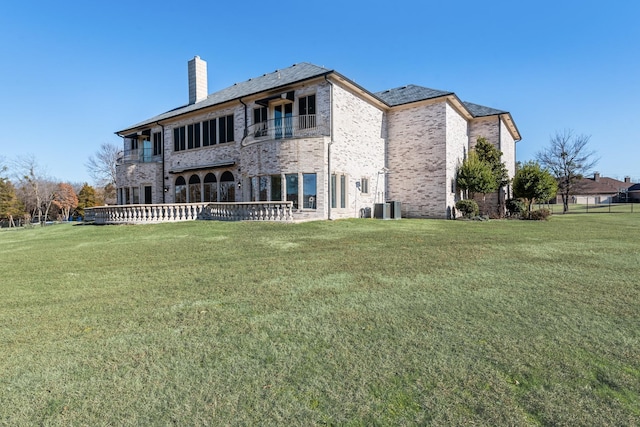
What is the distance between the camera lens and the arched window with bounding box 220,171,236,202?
2067cm

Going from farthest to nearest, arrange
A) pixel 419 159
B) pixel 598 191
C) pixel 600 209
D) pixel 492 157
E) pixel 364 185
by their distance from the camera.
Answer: pixel 598 191
pixel 600 209
pixel 492 157
pixel 419 159
pixel 364 185

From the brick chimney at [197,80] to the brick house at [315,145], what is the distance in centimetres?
8

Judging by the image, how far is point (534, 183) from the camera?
20594 millimetres

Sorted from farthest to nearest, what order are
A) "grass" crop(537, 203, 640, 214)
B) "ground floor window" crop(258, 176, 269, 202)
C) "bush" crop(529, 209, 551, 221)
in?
"grass" crop(537, 203, 640, 214) → "bush" crop(529, 209, 551, 221) → "ground floor window" crop(258, 176, 269, 202)

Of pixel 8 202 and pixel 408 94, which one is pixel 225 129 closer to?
pixel 408 94

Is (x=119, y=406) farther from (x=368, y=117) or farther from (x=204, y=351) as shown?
(x=368, y=117)

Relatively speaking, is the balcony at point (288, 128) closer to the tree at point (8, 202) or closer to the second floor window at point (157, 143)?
the second floor window at point (157, 143)

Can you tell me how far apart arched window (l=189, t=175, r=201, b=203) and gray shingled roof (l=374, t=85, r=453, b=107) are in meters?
14.3

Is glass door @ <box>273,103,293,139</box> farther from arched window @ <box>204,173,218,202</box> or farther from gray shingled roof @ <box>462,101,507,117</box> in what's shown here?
gray shingled roof @ <box>462,101,507,117</box>

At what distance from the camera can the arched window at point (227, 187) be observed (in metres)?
20.7

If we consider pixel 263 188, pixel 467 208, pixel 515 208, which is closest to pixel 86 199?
pixel 263 188

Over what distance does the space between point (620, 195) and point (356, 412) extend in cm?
9422

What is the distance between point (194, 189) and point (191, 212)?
6349 millimetres

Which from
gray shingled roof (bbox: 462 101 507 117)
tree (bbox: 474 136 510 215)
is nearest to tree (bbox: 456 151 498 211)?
tree (bbox: 474 136 510 215)
